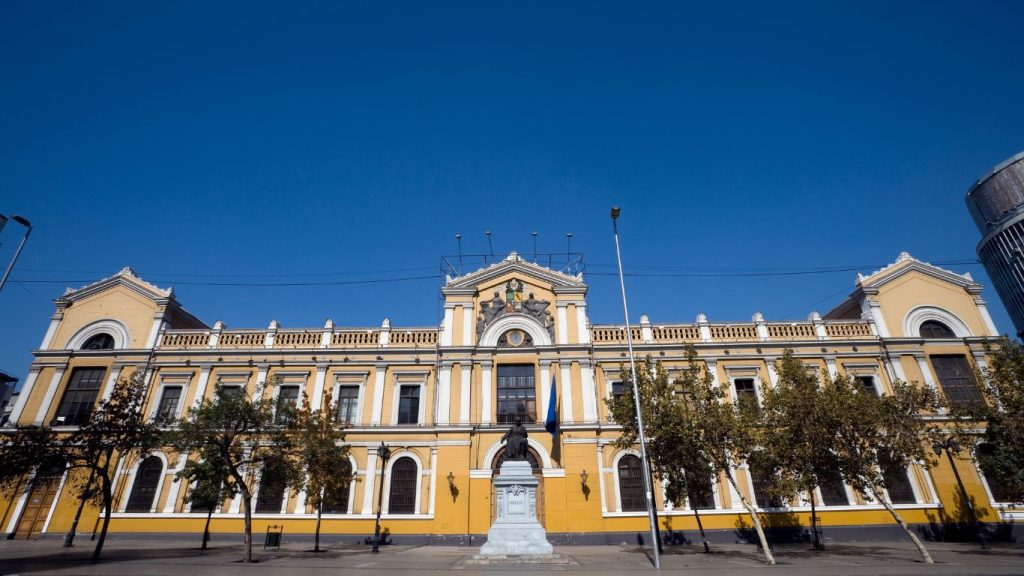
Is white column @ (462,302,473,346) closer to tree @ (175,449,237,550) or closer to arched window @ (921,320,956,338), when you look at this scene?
tree @ (175,449,237,550)

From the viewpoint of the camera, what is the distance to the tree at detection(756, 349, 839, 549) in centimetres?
1952

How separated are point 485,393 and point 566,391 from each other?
15.2 ft

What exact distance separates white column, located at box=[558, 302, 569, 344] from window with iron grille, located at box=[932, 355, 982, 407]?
70.9 feet

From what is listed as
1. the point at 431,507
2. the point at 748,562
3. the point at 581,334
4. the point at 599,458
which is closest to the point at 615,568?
the point at 748,562

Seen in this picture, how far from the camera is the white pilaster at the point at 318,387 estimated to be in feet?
96.0

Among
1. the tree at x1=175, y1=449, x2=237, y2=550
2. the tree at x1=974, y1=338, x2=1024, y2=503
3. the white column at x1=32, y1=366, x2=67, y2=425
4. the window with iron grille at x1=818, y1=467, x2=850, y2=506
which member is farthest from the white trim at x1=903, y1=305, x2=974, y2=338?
the white column at x1=32, y1=366, x2=67, y2=425

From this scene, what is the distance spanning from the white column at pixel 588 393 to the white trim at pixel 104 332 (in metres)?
28.3

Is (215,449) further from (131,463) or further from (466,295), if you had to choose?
(466,295)

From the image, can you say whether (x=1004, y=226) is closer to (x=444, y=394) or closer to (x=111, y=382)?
(x=444, y=394)

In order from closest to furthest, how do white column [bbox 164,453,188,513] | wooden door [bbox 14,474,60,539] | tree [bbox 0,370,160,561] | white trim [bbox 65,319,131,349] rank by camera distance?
tree [bbox 0,370,160,561], wooden door [bbox 14,474,60,539], white column [bbox 164,453,188,513], white trim [bbox 65,319,131,349]

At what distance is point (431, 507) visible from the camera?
2648cm

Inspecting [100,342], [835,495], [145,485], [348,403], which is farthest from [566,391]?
[100,342]

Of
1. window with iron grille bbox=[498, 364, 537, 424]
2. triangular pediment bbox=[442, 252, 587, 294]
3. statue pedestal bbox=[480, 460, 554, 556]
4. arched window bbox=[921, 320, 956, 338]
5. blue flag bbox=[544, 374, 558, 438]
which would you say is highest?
triangular pediment bbox=[442, 252, 587, 294]

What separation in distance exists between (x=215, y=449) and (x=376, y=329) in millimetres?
12450
